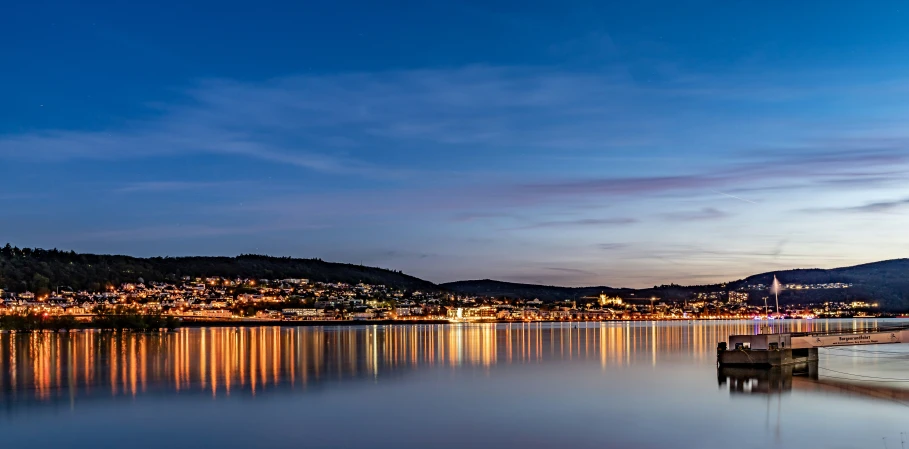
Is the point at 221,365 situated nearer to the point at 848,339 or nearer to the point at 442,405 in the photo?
the point at 442,405

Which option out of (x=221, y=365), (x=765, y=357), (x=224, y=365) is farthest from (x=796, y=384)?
(x=221, y=365)

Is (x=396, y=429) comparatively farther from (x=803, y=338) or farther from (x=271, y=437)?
(x=803, y=338)

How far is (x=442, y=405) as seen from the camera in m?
31.0

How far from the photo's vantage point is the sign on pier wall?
4278cm

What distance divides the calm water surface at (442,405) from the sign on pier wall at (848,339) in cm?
156

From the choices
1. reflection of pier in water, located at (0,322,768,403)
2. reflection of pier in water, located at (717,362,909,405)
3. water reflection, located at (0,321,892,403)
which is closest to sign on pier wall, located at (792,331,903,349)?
reflection of pier in water, located at (717,362,909,405)

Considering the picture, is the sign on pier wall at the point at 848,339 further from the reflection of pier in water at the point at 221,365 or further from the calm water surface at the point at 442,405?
the reflection of pier in water at the point at 221,365

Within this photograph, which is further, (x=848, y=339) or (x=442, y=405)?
(x=848, y=339)

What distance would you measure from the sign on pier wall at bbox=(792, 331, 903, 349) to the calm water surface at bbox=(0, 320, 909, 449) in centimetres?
A: 156

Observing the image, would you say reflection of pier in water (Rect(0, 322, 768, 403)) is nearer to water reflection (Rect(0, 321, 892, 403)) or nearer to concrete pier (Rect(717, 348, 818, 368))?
water reflection (Rect(0, 321, 892, 403))

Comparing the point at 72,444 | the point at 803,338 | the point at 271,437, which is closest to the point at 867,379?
the point at 803,338

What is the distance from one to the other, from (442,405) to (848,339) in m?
23.7

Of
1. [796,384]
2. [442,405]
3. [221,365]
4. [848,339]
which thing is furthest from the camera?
[221,365]

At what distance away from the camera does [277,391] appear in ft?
114
